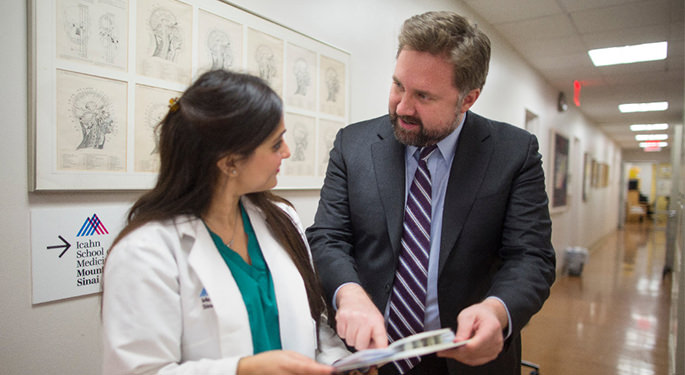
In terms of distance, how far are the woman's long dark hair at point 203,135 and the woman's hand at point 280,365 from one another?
0.36 meters

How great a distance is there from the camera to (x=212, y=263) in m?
0.95

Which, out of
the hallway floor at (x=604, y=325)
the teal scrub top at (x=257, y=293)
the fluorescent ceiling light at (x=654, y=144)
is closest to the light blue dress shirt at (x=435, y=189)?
the teal scrub top at (x=257, y=293)

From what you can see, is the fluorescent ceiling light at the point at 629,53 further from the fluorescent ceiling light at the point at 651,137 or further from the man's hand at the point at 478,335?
the fluorescent ceiling light at the point at 651,137

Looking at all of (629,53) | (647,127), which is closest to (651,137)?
(647,127)

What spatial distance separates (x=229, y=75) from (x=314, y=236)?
Result: 20.5 inches

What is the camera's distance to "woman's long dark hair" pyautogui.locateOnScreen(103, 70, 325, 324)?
0.96m

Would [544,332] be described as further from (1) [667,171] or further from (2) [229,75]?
(1) [667,171]

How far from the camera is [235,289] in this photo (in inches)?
37.4

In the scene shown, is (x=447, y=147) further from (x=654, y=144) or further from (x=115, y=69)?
(x=654, y=144)

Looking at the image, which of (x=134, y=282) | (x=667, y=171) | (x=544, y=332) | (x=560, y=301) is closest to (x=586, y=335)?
(x=544, y=332)

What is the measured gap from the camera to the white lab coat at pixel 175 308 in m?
0.83

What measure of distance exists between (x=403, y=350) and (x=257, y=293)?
0.39 meters

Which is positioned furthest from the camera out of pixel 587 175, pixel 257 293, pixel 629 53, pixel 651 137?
pixel 651 137

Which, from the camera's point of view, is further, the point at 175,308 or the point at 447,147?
the point at 447,147
